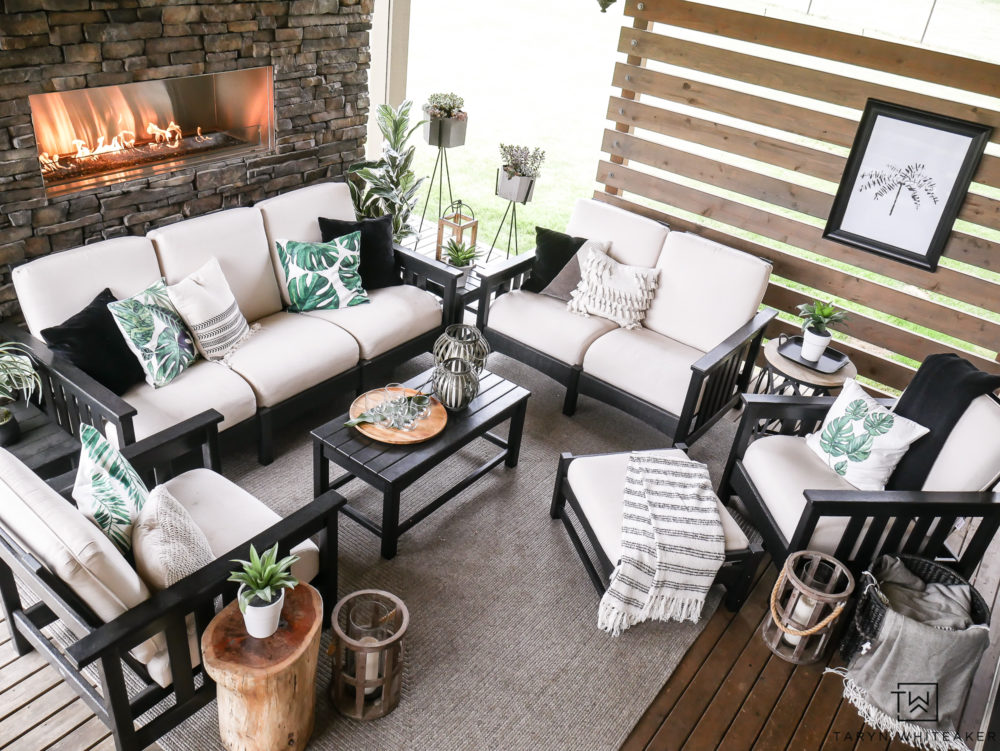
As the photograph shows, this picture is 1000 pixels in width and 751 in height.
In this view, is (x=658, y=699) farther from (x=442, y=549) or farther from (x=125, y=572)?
(x=125, y=572)

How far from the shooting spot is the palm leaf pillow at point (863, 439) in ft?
10.3

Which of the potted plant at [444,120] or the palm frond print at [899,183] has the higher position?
the palm frond print at [899,183]

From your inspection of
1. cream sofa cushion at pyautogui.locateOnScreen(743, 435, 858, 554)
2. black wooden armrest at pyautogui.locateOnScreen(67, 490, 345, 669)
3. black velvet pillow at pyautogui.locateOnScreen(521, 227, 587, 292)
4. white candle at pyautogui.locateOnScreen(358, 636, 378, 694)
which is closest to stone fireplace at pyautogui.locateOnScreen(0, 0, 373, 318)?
→ black velvet pillow at pyautogui.locateOnScreen(521, 227, 587, 292)

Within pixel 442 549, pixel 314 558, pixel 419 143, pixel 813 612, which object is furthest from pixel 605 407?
pixel 419 143

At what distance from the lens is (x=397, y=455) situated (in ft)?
10.3

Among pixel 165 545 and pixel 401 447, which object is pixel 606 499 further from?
pixel 165 545

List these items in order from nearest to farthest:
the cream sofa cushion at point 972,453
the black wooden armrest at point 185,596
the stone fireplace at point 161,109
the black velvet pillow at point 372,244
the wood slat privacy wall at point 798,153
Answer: the black wooden armrest at point 185,596, the cream sofa cushion at point 972,453, the stone fireplace at point 161,109, the wood slat privacy wall at point 798,153, the black velvet pillow at point 372,244

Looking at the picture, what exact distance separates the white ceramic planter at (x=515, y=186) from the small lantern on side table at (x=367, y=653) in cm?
283

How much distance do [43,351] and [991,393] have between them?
3.71 metres

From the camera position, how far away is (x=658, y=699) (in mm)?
2811

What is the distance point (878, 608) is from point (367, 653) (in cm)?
178

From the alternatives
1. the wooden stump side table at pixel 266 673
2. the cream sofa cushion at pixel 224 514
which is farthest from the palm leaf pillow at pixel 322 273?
the wooden stump side table at pixel 266 673

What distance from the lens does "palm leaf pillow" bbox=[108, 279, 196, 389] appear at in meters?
3.27

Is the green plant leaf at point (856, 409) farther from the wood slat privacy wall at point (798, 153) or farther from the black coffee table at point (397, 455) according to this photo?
the black coffee table at point (397, 455)
